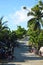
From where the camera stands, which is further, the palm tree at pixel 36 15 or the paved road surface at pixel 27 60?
the palm tree at pixel 36 15

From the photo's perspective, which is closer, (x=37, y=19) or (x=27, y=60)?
(x=27, y=60)

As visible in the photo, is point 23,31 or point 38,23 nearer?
point 38,23

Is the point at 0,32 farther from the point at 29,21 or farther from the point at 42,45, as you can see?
the point at 42,45

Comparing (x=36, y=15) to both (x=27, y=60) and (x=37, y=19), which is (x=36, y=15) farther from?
(x=27, y=60)

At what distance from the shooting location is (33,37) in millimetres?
54062

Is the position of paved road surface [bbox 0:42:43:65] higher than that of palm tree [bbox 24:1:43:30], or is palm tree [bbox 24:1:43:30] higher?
palm tree [bbox 24:1:43:30]

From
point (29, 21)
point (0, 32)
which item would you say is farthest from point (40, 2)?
point (0, 32)

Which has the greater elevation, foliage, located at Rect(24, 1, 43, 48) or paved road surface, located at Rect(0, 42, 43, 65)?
foliage, located at Rect(24, 1, 43, 48)

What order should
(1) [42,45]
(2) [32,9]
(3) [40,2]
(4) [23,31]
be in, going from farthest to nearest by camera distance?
(4) [23,31]
(1) [42,45]
(2) [32,9]
(3) [40,2]

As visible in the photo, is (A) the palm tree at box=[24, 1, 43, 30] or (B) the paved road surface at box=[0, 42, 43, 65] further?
(A) the palm tree at box=[24, 1, 43, 30]

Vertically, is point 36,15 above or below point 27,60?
above

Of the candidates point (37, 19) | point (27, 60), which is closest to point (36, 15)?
point (37, 19)

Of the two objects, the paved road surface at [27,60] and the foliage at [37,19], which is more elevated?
the foliage at [37,19]

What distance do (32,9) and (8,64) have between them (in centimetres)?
1726
